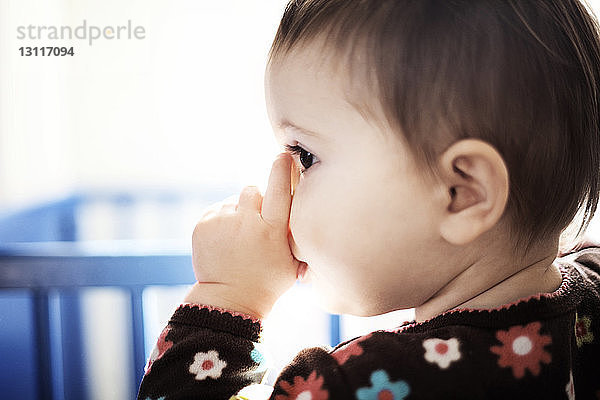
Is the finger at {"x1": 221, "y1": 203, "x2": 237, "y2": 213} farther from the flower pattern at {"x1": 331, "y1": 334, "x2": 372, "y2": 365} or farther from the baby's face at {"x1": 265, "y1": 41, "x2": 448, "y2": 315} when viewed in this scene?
the flower pattern at {"x1": 331, "y1": 334, "x2": 372, "y2": 365}

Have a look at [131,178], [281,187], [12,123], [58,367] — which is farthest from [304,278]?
[131,178]

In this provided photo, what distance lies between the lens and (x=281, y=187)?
0.65 meters

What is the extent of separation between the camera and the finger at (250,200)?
68 cm

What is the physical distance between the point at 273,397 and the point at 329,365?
0.06 meters

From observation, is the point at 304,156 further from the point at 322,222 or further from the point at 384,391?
the point at 384,391

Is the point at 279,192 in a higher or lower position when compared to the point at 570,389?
higher

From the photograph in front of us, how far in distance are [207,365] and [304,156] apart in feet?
0.71

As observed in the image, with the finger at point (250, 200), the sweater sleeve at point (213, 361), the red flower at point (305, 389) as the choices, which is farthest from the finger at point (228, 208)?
the red flower at point (305, 389)

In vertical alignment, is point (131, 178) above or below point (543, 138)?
below

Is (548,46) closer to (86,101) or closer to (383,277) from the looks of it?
(383,277)

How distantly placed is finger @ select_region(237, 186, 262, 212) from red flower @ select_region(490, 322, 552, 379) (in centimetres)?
28

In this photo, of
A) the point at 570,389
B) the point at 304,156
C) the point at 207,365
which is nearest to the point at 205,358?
Result: the point at 207,365

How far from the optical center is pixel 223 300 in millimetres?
639

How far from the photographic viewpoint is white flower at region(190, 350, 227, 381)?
59 cm
